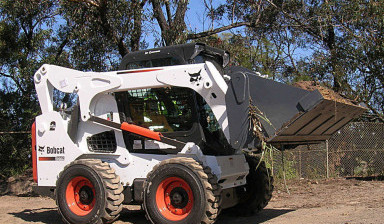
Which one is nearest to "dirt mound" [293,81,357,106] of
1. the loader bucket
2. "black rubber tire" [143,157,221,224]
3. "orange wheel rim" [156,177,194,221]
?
the loader bucket

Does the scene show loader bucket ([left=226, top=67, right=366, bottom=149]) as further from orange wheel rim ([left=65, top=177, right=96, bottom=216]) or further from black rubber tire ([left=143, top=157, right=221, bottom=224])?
orange wheel rim ([left=65, top=177, right=96, bottom=216])

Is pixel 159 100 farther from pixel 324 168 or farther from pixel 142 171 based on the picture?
pixel 324 168

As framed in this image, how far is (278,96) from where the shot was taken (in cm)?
683

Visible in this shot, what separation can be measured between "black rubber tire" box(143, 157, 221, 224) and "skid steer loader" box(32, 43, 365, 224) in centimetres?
1

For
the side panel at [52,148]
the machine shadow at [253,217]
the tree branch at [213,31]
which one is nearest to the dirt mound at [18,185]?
the side panel at [52,148]

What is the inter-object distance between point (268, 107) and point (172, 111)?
5.42 ft

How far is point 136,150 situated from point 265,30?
10.7m

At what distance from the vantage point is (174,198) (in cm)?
700

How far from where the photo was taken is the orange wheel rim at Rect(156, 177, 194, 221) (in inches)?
272

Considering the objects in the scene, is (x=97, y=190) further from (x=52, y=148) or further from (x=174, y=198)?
(x=52, y=148)

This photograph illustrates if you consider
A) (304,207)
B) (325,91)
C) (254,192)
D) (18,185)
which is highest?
(325,91)

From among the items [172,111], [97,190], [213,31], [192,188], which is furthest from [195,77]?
[213,31]


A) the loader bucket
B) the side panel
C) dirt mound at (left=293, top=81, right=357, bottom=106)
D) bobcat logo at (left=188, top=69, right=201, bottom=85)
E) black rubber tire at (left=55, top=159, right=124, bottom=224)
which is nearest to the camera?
the loader bucket

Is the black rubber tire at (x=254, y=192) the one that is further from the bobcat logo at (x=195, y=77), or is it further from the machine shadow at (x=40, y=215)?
the machine shadow at (x=40, y=215)
